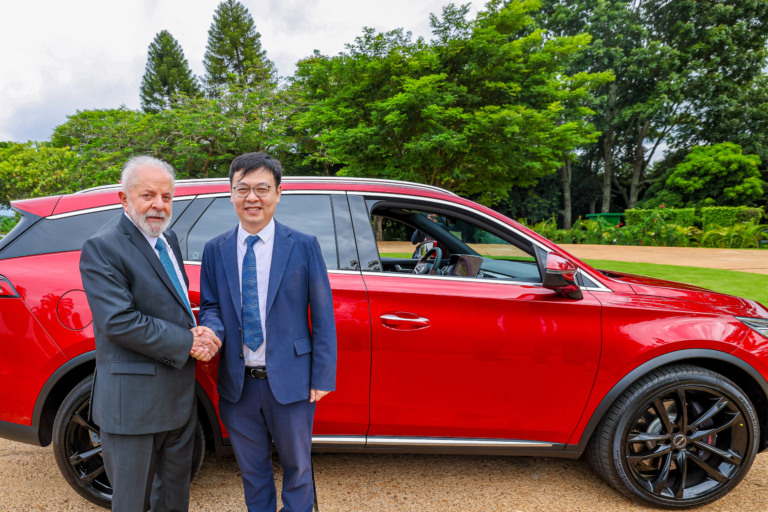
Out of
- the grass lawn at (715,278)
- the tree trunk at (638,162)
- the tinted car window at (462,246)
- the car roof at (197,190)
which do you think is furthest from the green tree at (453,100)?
the tree trunk at (638,162)

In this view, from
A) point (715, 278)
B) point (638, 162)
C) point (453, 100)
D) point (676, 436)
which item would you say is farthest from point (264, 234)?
point (638, 162)

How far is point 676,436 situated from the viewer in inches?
91.5

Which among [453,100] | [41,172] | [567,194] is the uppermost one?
[453,100]

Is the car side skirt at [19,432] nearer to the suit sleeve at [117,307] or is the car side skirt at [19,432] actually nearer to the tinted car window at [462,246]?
the suit sleeve at [117,307]

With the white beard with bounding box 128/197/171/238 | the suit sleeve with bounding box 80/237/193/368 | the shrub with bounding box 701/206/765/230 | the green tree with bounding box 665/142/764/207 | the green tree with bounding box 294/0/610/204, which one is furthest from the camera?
the green tree with bounding box 665/142/764/207

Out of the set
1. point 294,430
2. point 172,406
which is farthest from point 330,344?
point 172,406

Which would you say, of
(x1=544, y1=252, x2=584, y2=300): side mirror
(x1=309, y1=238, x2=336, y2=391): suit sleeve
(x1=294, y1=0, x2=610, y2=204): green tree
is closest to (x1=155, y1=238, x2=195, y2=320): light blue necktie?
(x1=309, y1=238, x2=336, y2=391): suit sleeve

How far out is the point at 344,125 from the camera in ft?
45.9

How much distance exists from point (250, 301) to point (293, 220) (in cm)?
72

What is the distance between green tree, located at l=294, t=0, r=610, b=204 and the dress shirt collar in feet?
35.4

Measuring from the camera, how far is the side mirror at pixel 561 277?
2.03 meters

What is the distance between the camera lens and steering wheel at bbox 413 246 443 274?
290 centimetres

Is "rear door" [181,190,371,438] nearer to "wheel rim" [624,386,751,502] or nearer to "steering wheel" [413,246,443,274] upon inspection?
"steering wheel" [413,246,443,274]

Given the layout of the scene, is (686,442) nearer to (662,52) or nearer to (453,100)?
(453,100)
